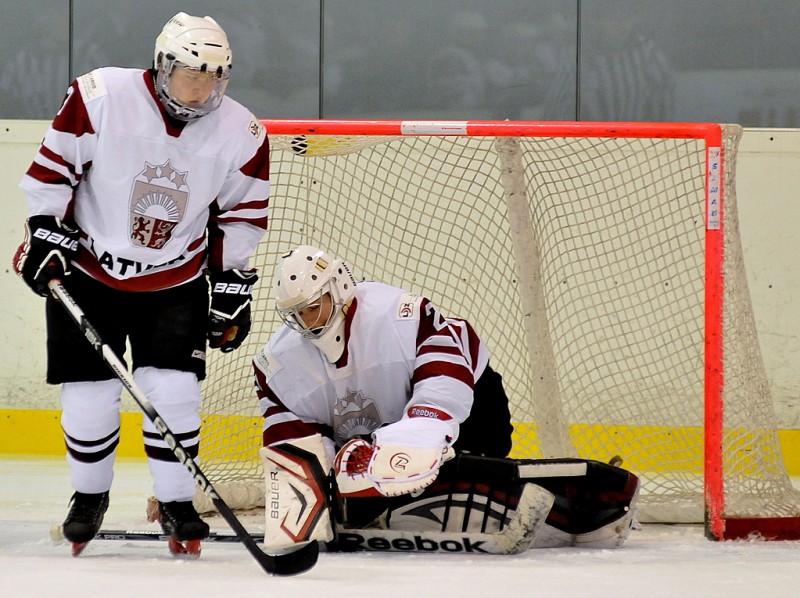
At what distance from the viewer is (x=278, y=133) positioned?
116 inches

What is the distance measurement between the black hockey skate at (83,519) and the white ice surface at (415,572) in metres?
0.04

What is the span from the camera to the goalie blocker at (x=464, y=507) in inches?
92.0

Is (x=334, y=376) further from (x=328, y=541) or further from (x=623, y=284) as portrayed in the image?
(x=623, y=284)

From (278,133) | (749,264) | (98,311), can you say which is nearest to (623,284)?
(749,264)

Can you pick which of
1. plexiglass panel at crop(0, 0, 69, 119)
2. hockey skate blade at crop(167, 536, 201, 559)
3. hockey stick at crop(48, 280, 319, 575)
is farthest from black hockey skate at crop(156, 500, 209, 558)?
plexiglass panel at crop(0, 0, 69, 119)

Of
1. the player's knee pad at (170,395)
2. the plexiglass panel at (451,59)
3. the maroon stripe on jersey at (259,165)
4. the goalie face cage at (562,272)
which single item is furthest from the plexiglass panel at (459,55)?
the player's knee pad at (170,395)

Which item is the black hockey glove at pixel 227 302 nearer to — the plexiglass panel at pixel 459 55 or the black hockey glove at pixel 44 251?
the black hockey glove at pixel 44 251

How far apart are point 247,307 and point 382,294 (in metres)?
0.32

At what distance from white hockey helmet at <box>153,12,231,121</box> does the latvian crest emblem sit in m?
0.12

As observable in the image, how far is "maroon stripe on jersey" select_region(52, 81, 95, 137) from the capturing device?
220cm

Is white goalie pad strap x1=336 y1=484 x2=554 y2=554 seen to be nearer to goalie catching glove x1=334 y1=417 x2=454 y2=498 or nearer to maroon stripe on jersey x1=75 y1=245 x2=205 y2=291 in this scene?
goalie catching glove x1=334 y1=417 x2=454 y2=498

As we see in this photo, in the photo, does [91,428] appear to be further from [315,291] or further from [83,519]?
[315,291]

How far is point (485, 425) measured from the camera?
2.69 m

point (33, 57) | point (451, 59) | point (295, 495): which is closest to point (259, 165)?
point (295, 495)
